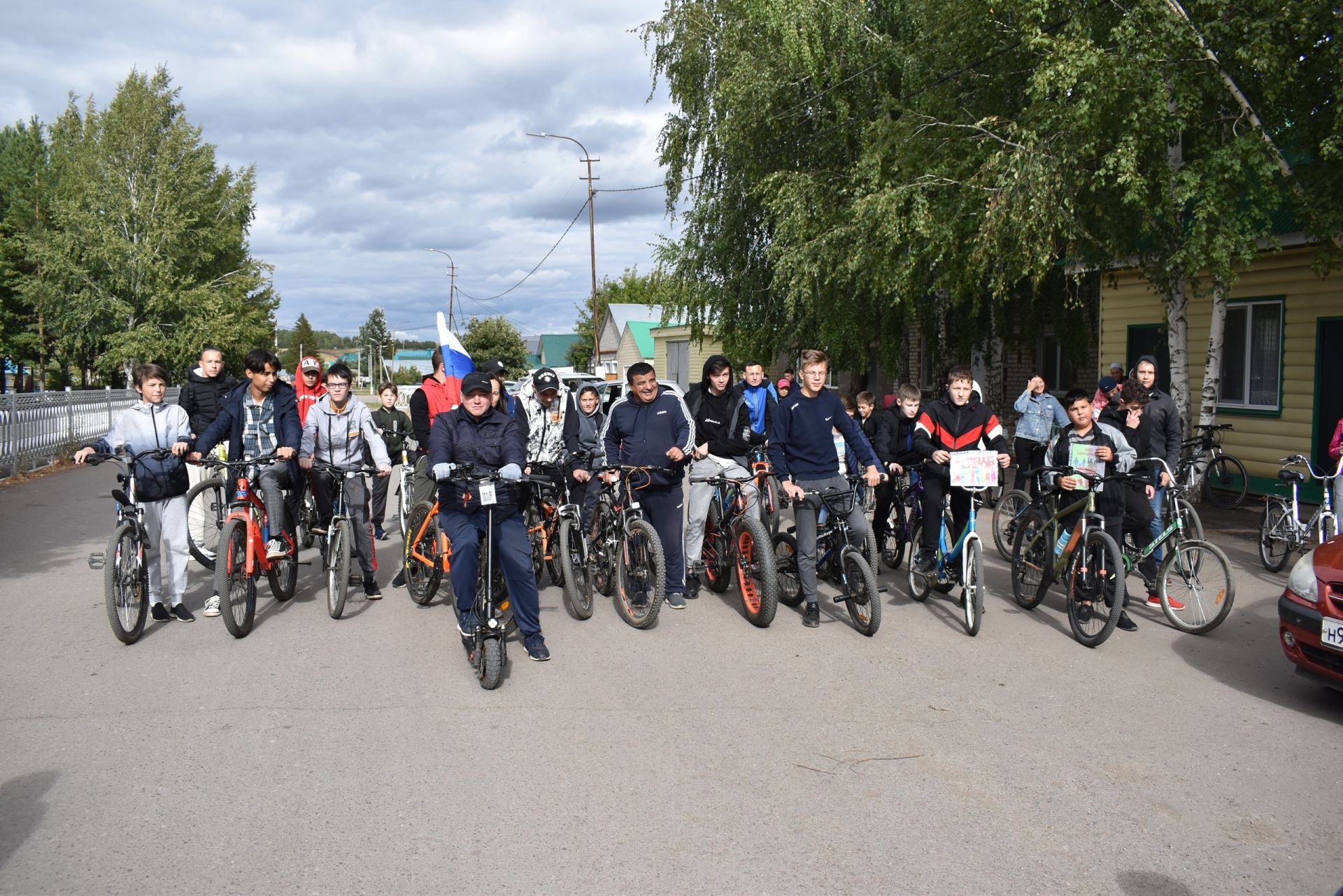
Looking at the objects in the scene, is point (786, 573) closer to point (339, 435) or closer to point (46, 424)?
point (339, 435)

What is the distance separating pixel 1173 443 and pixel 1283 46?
4.90 metres

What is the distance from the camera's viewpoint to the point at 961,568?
25.2ft

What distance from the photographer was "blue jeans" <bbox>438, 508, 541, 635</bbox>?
621 cm

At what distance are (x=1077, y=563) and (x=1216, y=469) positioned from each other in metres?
8.79

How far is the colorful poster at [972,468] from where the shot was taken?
749 centimetres

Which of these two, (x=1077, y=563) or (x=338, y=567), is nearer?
(x=1077, y=563)

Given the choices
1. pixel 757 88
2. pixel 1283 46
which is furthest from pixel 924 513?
pixel 757 88

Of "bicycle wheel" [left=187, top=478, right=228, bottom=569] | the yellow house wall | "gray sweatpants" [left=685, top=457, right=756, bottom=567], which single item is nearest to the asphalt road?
"gray sweatpants" [left=685, top=457, right=756, bottom=567]

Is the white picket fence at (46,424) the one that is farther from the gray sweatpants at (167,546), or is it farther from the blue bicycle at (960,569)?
the blue bicycle at (960,569)

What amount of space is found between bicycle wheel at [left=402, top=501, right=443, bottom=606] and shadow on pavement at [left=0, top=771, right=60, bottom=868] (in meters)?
3.70

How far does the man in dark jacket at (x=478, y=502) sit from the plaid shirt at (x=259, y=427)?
241cm

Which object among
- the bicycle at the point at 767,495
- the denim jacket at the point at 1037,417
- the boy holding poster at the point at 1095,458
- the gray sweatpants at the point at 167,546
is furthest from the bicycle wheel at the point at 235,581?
the denim jacket at the point at 1037,417

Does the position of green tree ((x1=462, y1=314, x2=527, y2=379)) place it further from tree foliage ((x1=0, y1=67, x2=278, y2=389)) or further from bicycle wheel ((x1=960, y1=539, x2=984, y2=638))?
bicycle wheel ((x1=960, y1=539, x2=984, y2=638))

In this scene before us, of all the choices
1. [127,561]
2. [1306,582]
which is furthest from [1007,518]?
[127,561]
